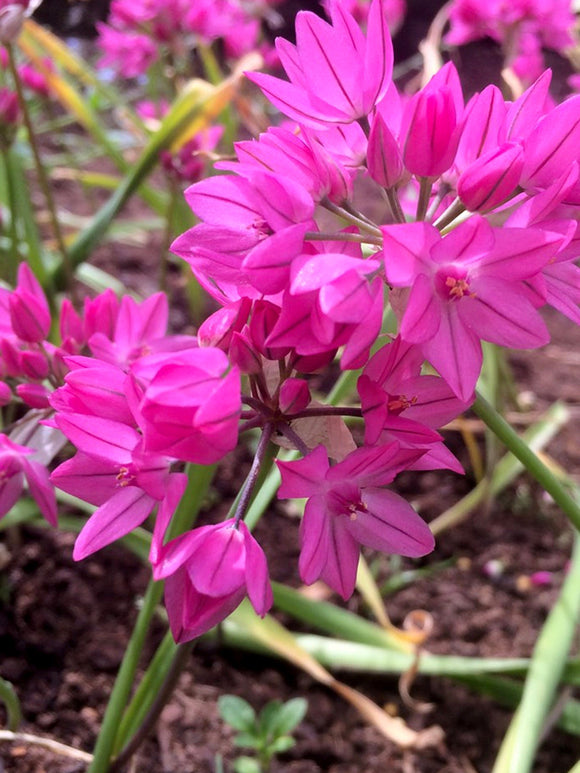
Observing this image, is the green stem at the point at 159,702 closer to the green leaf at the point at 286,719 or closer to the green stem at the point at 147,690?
the green stem at the point at 147,690

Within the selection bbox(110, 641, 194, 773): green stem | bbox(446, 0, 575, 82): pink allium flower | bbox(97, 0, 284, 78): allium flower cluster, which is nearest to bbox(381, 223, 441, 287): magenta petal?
bbox(110, 641, 194, 773): green stem

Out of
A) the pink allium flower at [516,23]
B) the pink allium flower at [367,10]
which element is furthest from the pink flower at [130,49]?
the pink allium flower at [516,23]

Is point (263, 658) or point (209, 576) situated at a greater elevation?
point (209, 576)

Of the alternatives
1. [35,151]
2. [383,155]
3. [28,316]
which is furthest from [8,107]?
[383,155]

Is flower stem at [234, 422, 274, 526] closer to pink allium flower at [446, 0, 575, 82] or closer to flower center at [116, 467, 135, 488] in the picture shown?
flower center at [116, 467, 135, 488]

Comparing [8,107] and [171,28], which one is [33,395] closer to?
[8,107]

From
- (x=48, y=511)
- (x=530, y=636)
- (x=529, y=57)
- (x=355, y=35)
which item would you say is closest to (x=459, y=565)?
(x=530, y=636)
